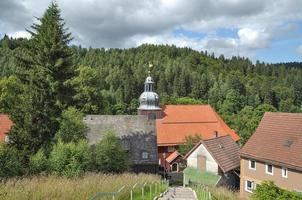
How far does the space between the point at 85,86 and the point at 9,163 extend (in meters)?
32.3

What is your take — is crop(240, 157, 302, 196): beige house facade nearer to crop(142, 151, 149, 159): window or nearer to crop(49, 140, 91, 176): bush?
crop(142, 151, 149, 159): window

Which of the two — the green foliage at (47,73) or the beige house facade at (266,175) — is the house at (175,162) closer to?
the beige house facade at (266,175)

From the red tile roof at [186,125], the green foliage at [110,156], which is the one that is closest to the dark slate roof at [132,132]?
the green foliage at [110,156]

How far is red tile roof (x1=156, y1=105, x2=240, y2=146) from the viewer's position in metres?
57.5

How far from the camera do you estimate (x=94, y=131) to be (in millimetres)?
40250

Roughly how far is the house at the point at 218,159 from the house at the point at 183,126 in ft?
49.8

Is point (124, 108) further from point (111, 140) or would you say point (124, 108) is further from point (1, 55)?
point (111, 140)

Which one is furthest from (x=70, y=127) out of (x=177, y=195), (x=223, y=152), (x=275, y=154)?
(x=223, y=152)

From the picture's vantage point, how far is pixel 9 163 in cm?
1881

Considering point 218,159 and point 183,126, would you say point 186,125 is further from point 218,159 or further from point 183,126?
point 218,159

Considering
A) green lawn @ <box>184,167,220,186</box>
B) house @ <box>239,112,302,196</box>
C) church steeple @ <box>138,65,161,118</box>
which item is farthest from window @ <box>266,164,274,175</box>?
church steeple @ <box>138,65,161,118</box>

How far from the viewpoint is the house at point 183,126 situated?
56.3 meters

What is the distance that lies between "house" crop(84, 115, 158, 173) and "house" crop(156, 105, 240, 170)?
15.0 meters

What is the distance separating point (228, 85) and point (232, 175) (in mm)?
87378
